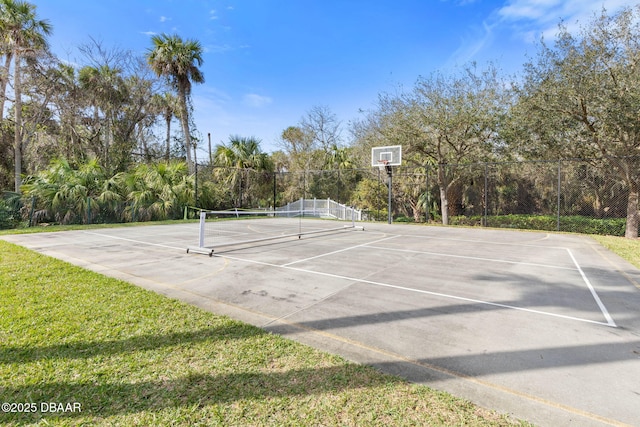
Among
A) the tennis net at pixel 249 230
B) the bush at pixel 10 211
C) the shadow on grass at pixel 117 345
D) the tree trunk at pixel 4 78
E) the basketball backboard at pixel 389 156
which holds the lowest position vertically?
the shadow on grass at pixel 117 345

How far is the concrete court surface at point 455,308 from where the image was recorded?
7.36 feet

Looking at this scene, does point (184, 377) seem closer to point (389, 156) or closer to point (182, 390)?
point (182, 390)

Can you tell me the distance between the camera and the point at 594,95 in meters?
10.4

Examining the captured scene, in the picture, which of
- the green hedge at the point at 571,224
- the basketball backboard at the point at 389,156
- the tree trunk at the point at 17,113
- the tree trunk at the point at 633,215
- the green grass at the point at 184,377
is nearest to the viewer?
the green grass at the point at 184,377

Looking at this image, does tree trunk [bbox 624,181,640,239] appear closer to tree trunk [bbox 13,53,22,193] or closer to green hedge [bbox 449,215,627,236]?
green hedge [bbox 449,215,627,236]

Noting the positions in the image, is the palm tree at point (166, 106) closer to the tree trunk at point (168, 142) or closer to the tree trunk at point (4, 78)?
the tree trunk at point (168, 142)

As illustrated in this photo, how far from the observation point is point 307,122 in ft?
88.5

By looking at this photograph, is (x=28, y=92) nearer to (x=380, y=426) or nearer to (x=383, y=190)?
(x=383, y=190)

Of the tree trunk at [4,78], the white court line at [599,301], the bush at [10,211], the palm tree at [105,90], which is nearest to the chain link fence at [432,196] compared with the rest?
the bush at [10,211]

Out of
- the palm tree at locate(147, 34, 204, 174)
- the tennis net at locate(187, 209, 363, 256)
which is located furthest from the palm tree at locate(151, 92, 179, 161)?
the tennis net at locate(187, 209, 363, 256)

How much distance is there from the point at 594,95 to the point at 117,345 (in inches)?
594

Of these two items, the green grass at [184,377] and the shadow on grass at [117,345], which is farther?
the shadow on grass at [117,345]

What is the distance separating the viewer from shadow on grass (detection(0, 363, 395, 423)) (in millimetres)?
1978

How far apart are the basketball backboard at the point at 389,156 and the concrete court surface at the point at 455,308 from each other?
8577 millimetres
